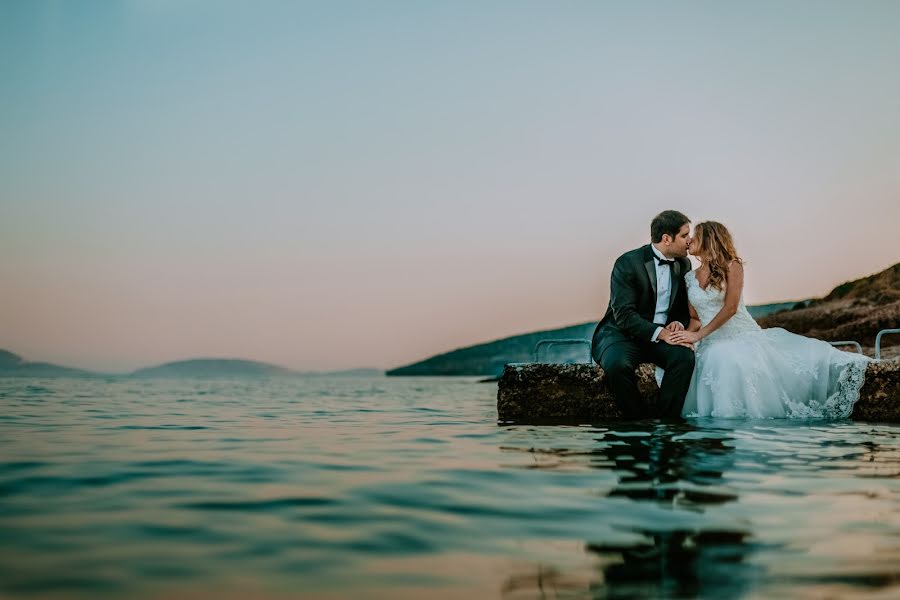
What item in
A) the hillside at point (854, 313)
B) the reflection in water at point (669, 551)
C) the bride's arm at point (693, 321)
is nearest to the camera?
the reflection in water at point (669, 551)

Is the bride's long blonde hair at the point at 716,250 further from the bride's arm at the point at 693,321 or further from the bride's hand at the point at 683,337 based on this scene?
the bride's hand at the point at 683,337

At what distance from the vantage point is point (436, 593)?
2.08 m

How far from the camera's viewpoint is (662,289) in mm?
8570

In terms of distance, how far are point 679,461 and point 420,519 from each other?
211 cm

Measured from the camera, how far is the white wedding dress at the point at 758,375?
8.31 metres

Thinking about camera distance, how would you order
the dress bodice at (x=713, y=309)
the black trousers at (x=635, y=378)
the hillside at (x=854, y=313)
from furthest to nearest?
the hillside at (x=854, y=313)
the dress bodice at (x=713, y=309)
the black trousers at (x=635, y=378)

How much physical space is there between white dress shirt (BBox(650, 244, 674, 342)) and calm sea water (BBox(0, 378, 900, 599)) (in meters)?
2.91

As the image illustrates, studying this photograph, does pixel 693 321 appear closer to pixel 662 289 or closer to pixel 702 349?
pixel 702 349

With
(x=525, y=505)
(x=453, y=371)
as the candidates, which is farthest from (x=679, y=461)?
(x=453, y=371)

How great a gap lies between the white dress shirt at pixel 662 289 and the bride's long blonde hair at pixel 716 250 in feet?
1.29

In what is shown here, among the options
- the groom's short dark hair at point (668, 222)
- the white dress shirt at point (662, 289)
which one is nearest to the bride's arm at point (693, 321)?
the white dress shirt at point (662, 289)

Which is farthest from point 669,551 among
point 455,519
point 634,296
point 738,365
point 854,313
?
point 854,313

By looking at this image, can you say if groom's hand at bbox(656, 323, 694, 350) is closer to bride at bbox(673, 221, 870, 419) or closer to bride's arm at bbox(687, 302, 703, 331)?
bride at bbox(673, 221, 870, 419)

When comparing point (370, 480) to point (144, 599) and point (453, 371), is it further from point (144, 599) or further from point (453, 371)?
point (453, 371)
